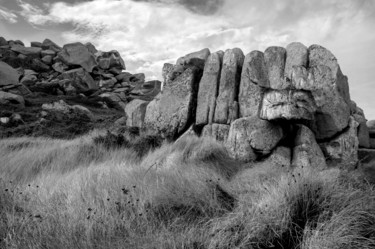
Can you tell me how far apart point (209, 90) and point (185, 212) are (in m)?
9.09

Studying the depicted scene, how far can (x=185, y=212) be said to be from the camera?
6848 millimetres

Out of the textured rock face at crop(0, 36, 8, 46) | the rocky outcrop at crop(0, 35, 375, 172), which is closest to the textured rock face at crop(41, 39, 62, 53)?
the textured rock face at crop(0, 36, 8, 46)

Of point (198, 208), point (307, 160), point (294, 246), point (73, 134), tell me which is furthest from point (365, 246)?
point (73, 134)

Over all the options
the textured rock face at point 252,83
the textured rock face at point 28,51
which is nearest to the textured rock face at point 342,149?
the textured rock face at point 252,83

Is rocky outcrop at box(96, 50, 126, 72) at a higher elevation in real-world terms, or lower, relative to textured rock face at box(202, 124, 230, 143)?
higher

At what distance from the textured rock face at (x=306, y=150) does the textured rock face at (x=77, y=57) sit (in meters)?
44.8

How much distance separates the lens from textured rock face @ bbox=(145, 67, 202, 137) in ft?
51.2

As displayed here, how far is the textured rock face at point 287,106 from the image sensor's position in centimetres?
1212

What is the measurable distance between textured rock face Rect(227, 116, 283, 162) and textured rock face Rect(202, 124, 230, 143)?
5.25 feet

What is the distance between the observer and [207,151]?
11.9m

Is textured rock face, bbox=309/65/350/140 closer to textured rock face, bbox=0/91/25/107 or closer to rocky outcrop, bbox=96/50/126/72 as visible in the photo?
textured rock face, bbox=0/91/25/107

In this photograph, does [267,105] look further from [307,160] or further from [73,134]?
[73,134]

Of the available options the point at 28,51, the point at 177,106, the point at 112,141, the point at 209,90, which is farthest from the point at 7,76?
the point at 209,90

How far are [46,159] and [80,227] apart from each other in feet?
26.9
